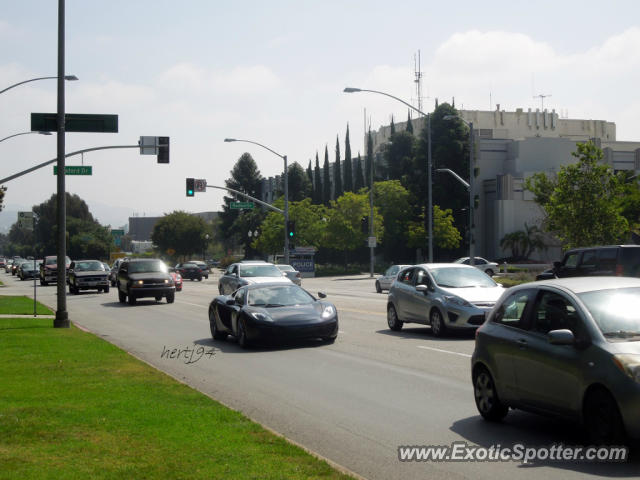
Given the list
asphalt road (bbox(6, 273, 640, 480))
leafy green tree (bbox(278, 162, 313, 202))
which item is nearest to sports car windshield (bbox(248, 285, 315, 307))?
asphalt road (bbox(6, 273, 640, 480))

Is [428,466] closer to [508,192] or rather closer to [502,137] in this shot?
[508,192]

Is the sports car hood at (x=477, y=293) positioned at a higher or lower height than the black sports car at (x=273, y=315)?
higher

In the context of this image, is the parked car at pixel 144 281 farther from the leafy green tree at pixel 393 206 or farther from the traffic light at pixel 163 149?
the leafy green tree at pixel 393 206

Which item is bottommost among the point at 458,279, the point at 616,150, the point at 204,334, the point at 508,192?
the point at 204,334

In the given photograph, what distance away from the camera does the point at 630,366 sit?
6.76 metres

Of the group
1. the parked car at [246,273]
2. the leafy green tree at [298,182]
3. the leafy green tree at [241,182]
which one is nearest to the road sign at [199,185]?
the parked car at [246,273]

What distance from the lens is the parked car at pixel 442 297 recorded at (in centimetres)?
1730

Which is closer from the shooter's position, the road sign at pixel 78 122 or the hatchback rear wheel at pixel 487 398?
the hatchback rear wheel at pixel 487 398

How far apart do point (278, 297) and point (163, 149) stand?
54.2ft

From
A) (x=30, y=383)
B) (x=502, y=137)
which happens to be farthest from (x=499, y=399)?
(x=502, y=137)

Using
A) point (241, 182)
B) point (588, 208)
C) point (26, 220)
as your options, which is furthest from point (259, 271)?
point (241, 182)

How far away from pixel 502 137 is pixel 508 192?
13.1 metres

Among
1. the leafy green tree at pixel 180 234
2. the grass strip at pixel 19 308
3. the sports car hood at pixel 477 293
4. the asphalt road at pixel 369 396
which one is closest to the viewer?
the asphalt road at pixel 369 396

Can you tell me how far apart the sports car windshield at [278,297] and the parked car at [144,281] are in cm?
1593
